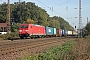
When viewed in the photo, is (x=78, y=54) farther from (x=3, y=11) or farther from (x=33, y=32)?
(x=3, y=11)

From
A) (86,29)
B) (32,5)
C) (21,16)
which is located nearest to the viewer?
(86,29)

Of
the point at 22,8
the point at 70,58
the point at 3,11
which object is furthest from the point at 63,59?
the point at 22,8

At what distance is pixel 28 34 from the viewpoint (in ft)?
147

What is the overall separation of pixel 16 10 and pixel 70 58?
354 ft

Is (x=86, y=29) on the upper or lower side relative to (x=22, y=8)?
lower

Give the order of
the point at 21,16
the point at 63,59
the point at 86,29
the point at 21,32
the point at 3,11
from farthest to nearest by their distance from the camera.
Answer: the point at 21,16, the point at 3,11, the point at 86,29, the point at 21,32, the point at 63,59

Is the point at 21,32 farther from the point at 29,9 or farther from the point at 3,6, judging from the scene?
the point at 29,9

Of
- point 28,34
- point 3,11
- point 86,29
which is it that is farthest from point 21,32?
point 3,11

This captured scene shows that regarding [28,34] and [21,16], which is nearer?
[28,34]

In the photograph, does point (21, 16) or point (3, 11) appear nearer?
point (3, 11)

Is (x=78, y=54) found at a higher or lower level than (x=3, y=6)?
lower

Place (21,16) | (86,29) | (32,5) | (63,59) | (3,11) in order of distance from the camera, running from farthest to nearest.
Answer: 1. (32,5)
2. (21,16)
3. (3,11)
4. (86,29)
5. (63,59)

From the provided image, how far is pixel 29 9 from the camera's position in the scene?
120625mm

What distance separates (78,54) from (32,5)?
400 ft
